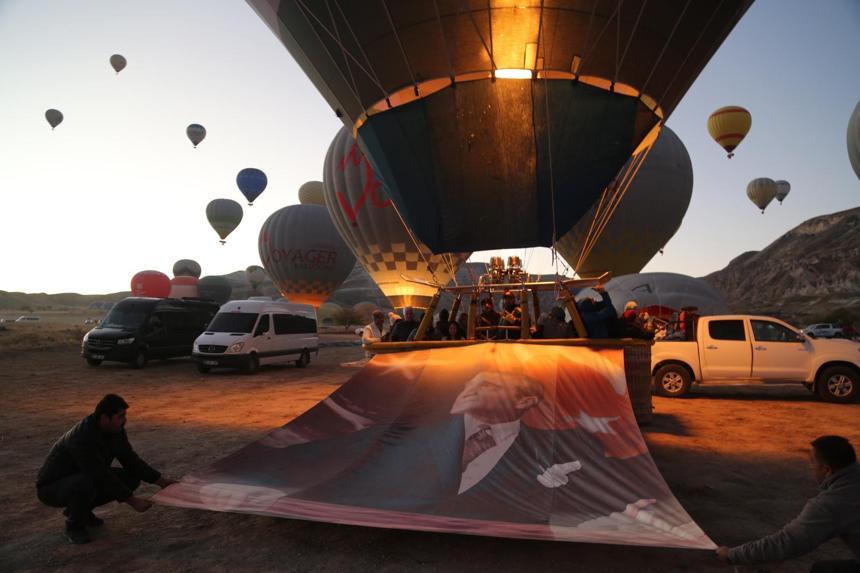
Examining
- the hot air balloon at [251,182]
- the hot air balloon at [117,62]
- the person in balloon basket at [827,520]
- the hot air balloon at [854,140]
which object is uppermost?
the hot air balloon at [117,62]

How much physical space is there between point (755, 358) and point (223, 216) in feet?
168

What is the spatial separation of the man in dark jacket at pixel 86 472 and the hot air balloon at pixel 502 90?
5.17 meters

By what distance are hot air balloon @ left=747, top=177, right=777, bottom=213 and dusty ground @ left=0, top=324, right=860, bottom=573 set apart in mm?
48439

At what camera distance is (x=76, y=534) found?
451 cm

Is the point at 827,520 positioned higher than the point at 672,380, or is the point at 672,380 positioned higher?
the point at 827,520

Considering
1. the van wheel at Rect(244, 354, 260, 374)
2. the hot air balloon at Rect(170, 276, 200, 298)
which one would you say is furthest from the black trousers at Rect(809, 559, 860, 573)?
the hot air balloon at Rect(170, 276, 200, 298)

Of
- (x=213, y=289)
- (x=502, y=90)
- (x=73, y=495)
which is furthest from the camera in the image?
(x=213, y=289)

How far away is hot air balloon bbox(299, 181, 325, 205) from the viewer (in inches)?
2625

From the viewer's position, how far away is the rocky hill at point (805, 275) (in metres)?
83.9

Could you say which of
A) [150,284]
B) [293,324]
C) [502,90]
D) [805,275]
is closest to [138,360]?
[293,324]

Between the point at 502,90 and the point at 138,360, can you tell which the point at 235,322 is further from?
the point at 502,90

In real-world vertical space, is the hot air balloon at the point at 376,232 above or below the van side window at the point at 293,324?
above

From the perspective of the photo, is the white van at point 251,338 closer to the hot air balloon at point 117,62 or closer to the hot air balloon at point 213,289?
the hot air balloon at point 117,62

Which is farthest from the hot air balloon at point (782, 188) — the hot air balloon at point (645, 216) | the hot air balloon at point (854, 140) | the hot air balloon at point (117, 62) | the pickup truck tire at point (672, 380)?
the hot air balloon at point (117, 62)
